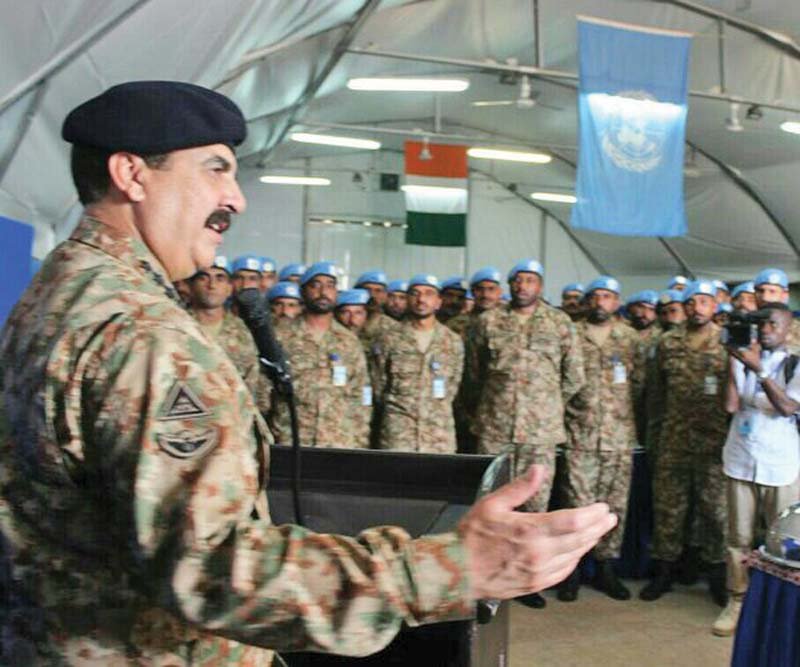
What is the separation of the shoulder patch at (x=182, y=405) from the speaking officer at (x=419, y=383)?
402 centimetres

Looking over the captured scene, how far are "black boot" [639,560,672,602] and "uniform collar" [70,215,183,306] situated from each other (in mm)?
4302

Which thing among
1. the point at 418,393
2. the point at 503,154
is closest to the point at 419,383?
the point at 418,393

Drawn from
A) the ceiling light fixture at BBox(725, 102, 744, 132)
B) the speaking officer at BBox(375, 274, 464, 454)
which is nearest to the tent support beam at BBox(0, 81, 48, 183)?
the speaking officer at BBox(375, 274, 464, 454)

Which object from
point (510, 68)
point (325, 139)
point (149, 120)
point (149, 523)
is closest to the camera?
point (149, 523)

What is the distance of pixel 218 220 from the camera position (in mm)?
1013

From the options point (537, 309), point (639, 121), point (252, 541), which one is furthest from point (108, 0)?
point (639, 121)

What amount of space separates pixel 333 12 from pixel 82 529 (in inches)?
260

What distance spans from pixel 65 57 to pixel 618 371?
3402mm

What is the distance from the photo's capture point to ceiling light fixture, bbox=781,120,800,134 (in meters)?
10.2

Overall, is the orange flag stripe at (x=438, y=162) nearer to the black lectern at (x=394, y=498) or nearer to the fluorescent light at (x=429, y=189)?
the fluorescent light at (x=429, y=189)

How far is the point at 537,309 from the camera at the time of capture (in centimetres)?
479

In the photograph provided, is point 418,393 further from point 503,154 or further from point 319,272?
point 503,154

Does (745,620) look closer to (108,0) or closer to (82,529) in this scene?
(82,529)

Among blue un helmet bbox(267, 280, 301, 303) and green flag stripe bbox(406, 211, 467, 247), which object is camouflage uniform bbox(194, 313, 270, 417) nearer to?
blue un helmet bbox(267, 280, 301, 303)
